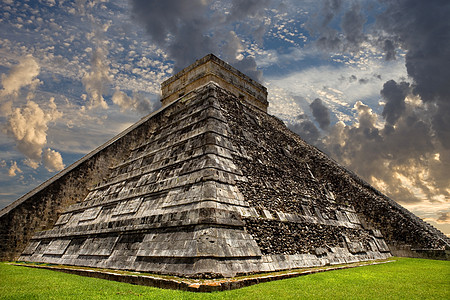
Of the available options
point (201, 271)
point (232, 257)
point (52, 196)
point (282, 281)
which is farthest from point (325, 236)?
point (52, 196)

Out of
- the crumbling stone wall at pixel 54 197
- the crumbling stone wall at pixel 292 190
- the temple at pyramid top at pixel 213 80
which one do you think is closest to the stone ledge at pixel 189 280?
the crumbling stone wall at pixel 292 190

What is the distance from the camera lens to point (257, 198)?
9375 mm

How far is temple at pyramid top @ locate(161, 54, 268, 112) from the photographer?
1623 centimetres

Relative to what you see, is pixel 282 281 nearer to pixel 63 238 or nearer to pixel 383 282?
pixel 383 282

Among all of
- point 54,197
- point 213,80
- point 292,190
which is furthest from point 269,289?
point 213,80

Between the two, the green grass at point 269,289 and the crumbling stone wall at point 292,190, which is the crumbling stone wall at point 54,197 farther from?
the crumbling stone wall at point 292,190

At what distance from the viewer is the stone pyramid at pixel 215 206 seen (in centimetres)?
722

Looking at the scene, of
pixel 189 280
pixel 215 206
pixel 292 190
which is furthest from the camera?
pixel 292 190

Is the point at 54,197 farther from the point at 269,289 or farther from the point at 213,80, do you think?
the point at 269,289

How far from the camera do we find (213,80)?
16.1 meters

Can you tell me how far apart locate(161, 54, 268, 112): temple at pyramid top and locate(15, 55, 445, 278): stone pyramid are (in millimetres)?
78

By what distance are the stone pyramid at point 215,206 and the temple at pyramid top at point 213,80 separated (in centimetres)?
8

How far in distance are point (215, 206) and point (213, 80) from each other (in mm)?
10182

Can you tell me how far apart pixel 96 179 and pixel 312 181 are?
1052cm
